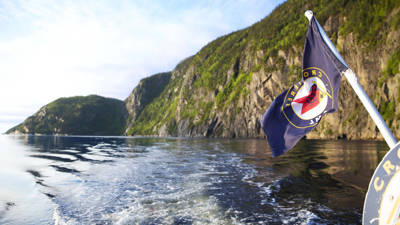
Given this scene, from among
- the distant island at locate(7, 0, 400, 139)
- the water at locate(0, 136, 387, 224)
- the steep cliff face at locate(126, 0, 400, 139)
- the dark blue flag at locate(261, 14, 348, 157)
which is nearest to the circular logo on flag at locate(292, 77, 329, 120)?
the dark blue flag at locate(261, 14, 348, 157)

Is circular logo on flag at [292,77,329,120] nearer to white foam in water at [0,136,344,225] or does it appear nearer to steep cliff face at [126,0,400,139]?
white foam in water at [0,136,344,225]

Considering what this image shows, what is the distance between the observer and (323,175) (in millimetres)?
14133

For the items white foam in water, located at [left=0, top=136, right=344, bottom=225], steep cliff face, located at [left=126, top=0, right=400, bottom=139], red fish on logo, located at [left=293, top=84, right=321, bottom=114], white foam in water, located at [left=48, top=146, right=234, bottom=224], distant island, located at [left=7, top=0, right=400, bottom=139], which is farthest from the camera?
steep cliff face, located at [left=126, top=0, right=400, bottom=139]

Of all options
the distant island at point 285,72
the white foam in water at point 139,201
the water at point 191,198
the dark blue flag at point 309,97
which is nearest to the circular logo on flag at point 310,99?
the dark blue flag at point 309,97

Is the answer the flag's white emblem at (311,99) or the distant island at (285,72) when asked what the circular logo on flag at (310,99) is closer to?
the flag's white emblem at (311,99)

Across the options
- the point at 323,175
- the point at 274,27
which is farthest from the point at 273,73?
the point at 323,175

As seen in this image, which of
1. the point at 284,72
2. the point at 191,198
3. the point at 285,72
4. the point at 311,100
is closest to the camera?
the point at 311,100

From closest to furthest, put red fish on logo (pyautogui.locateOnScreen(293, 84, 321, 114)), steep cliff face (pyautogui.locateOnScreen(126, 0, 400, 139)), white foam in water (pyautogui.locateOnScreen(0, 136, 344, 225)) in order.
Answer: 1. red fish on logo (pyautogui.locateOnScreen(293, 84, 321, 114))
2. white foam in water (pyautogui.locateOnScreen(0, 136, 344, 225))
3. steep cliff face (pyautogui.locateOnScreen(126, 0, 400, 139))

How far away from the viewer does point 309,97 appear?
18.1 ft

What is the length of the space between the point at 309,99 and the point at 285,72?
299 ft

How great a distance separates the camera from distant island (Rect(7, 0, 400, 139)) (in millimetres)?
57500

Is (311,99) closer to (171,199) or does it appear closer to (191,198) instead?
(191,198)

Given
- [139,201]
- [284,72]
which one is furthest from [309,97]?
[284,72]

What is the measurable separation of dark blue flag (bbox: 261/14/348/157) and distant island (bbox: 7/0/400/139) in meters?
55.6
